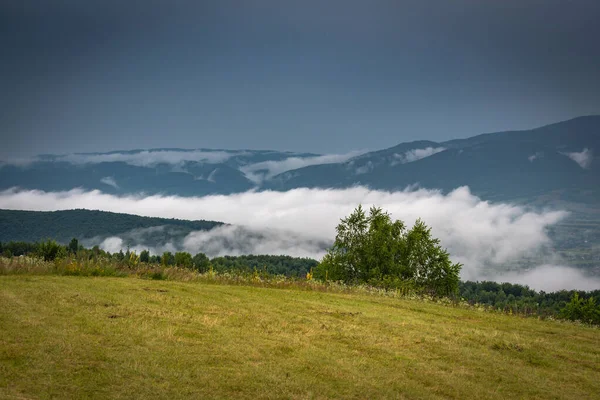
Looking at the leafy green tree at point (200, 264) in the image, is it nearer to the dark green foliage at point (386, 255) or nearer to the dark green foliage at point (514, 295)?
the dark green foliage at point (386, 255)

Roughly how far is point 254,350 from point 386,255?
3173 centimetres

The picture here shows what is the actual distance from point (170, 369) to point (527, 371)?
24.1ft

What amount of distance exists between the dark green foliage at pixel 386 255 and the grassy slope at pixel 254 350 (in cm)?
2277

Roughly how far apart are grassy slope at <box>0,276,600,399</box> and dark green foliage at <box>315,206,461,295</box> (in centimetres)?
2277

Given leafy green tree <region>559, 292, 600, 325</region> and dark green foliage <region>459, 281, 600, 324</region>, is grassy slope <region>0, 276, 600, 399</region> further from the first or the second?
dark green foliage <region>459, 281, 600, 324</region>

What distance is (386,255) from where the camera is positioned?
4209 centimetres

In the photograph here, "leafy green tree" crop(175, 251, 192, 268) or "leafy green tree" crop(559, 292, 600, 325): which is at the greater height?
"leafy green tree" crop(175, 251, 192, 268)

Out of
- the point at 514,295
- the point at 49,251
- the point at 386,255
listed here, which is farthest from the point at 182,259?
the point at 514,295

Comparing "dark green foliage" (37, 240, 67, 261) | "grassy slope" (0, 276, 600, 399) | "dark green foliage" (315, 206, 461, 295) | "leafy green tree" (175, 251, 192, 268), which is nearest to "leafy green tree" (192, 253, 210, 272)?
"leafy green tree" (175, 251, 192, 268)

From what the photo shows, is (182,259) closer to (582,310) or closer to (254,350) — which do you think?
(254,350)

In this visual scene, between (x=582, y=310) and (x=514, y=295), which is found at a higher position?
(x=582, y=310)

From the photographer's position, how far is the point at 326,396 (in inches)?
348

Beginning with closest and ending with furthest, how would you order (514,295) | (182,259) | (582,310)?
(582,310) < (182,259) < (514,295)

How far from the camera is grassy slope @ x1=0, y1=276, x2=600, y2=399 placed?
9.03 meters
